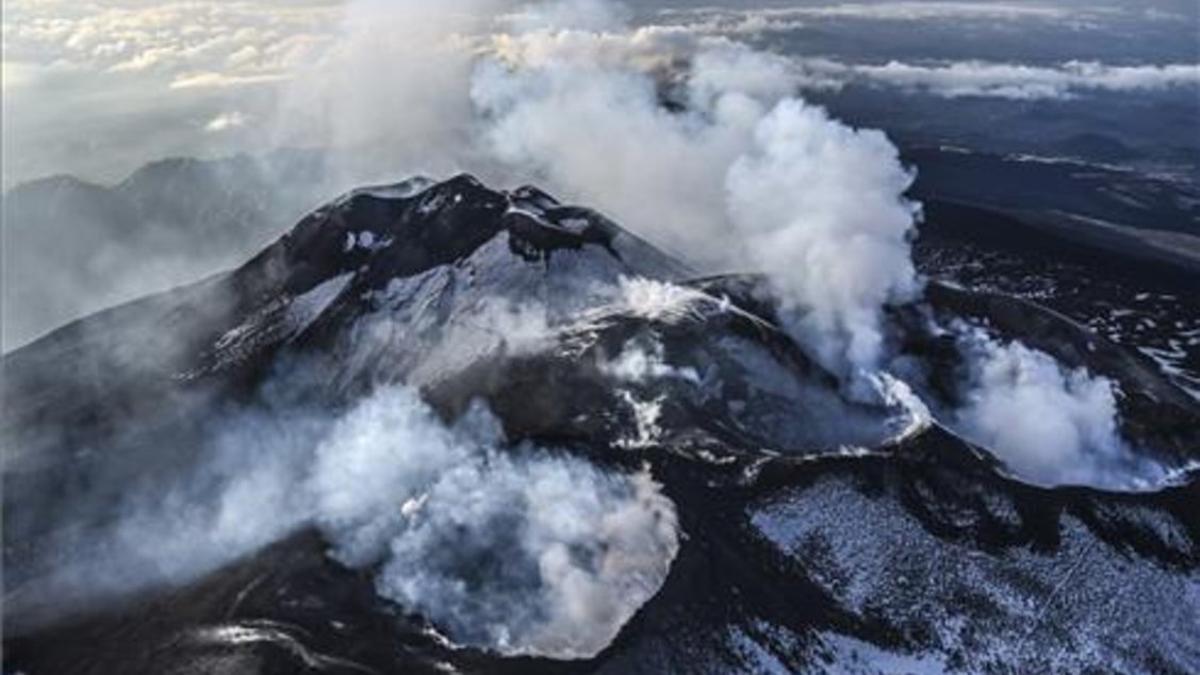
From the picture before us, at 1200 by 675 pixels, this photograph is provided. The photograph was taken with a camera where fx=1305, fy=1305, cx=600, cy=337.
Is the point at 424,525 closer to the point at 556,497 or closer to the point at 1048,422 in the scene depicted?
the point at 556,497

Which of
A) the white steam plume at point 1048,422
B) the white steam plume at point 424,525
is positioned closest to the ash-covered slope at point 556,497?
the white steam plume at point 424,525

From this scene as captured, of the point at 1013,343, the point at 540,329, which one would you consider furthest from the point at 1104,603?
the point at 540,329

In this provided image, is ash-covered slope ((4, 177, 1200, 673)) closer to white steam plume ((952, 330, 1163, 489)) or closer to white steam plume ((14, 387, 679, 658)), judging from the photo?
white steam plume ((14, 387, 679, 658))

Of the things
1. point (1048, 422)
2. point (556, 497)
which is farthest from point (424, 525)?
point (1048, 422)

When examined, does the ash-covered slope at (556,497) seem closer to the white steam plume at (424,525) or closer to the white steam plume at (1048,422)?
the white steam plume at (424,525)

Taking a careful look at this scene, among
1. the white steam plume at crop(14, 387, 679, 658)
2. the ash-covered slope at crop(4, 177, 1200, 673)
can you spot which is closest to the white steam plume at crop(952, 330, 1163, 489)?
the ash-covered slope at crop(4, 177, 1200, 673)

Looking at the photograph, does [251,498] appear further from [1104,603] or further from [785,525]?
[1104,603]

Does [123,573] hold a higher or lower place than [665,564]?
lower

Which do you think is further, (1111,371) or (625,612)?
(1111,371)
